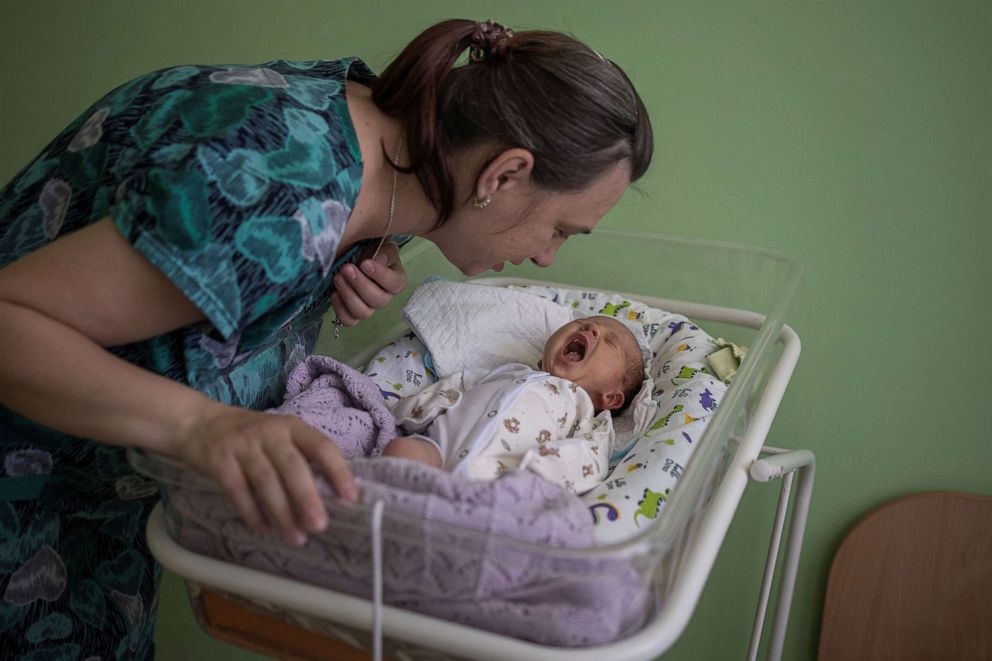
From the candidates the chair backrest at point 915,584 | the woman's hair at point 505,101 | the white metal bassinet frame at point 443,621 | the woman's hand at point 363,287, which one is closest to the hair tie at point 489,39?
the woman's hair at point 505,101

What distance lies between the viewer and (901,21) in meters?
1.61

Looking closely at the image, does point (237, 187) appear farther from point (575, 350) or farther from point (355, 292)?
point (575, 350)

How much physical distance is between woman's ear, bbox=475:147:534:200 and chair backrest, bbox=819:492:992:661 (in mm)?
1060

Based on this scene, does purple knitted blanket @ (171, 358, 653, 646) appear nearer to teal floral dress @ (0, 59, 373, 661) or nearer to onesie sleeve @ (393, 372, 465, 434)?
teal floral dress @ (0, 59, 373, 661)

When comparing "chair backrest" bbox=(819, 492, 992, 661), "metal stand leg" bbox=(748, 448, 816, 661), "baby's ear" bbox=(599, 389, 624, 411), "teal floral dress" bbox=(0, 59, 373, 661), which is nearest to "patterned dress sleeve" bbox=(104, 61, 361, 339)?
"teal floral dress" bbox=(0, 59, 373, 661)

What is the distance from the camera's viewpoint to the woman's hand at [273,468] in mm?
788

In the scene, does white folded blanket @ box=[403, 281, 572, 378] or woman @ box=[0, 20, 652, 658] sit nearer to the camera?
woman @ box=[0, 20, 652, 658]

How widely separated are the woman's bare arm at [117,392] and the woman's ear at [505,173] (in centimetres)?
38

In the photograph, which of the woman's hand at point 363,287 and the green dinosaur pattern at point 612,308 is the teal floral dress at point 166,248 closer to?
the woman's hand at point 363,287

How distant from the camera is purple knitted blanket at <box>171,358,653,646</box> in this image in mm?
768

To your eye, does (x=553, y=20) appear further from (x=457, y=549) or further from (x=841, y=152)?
(x=457, y=549)

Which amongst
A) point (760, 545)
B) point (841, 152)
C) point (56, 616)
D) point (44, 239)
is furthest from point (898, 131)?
point (56, 616)

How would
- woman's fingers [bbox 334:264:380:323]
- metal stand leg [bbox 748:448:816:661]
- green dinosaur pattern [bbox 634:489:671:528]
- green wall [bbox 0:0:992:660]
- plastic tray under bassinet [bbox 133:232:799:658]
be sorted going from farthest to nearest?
green wall [bbox 0:0:992:660] → metal stand leg [bbox 748:448:816:661] → woman's fingers [bbox 334:264:380:323] → green dinosaur pattern [bbox 634:489:671:528] → plastic tray under bassinet [bbox 133:232:799:658]

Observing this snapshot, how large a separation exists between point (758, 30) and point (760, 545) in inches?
38.7
